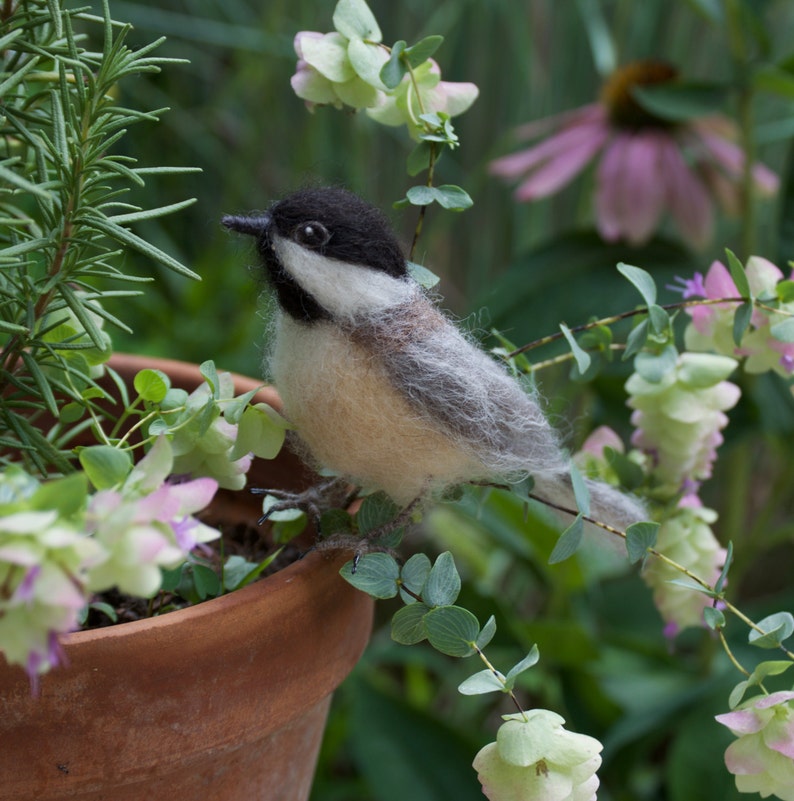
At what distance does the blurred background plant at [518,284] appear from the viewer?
0.80m

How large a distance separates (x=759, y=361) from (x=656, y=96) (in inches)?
18.6

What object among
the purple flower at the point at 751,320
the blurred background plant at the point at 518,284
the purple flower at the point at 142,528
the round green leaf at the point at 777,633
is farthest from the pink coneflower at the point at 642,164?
the purple flower at the point at 142,528

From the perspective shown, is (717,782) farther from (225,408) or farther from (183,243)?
(183,243)

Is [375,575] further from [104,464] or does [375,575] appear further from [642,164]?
[642,164]

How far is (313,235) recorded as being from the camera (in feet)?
1.23

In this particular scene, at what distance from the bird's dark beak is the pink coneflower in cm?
58

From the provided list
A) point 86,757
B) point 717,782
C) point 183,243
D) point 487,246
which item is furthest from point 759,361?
point 183,243

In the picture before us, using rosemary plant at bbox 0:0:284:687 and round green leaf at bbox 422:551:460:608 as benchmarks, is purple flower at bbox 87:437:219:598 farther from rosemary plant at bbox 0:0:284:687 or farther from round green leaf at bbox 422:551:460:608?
round green leaf at bbox 422:551:460:608

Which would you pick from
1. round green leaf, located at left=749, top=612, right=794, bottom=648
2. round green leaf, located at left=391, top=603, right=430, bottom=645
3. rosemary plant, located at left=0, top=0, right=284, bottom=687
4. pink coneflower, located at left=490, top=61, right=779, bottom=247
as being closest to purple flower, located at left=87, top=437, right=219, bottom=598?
rosemary plant, located at left=0, top=0, right=284, bottom=687

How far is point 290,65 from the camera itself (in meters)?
1.44

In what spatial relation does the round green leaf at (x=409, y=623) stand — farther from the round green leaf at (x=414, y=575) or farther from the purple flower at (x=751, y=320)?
the purple flower at (x=751, y=320)

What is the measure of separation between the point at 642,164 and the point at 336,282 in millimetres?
630

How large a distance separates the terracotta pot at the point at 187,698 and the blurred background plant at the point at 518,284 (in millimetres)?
107

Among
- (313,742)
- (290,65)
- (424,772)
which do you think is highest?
(290,65)
